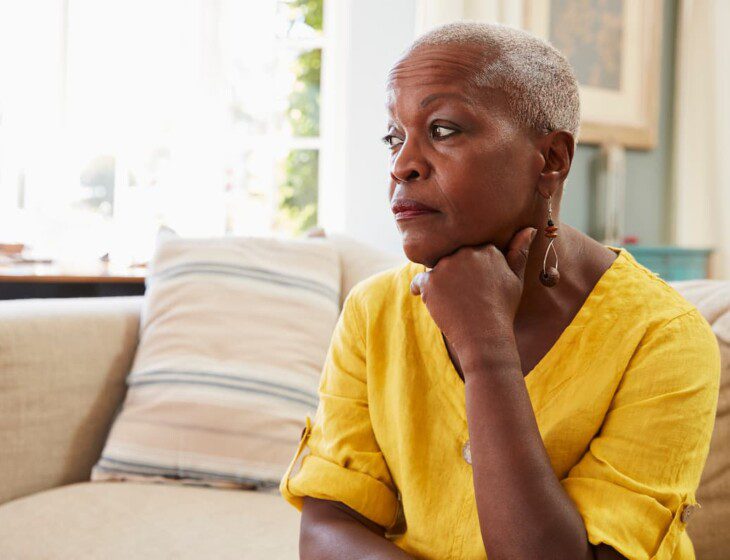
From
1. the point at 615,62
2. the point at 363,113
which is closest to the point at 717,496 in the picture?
the point at 363,113

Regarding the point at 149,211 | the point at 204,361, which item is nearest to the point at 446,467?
the point at 204,361

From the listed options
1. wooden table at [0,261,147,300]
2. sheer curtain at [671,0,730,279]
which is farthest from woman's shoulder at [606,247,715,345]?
sheer curtain at [671,0,730,279]

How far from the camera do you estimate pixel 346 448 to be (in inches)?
40.8

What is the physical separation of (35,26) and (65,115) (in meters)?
0.34

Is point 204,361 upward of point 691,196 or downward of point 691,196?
downward

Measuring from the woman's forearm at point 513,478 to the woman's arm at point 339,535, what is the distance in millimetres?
156

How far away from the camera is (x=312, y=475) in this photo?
1024 millimetres

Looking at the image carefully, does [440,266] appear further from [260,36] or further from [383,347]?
[260,36]

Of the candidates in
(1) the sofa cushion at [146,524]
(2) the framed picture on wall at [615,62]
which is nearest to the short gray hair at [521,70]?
(1) the sofa cushion at [146,524]

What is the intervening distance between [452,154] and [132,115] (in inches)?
94.2

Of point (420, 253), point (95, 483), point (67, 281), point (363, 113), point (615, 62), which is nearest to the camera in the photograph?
point (420, 253)

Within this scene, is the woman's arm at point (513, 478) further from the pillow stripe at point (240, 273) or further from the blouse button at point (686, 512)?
the pillow stripe at point (240, 273)

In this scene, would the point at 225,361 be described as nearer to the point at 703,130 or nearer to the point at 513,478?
the point at 513,478

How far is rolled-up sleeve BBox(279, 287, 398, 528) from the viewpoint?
1.02 metres
